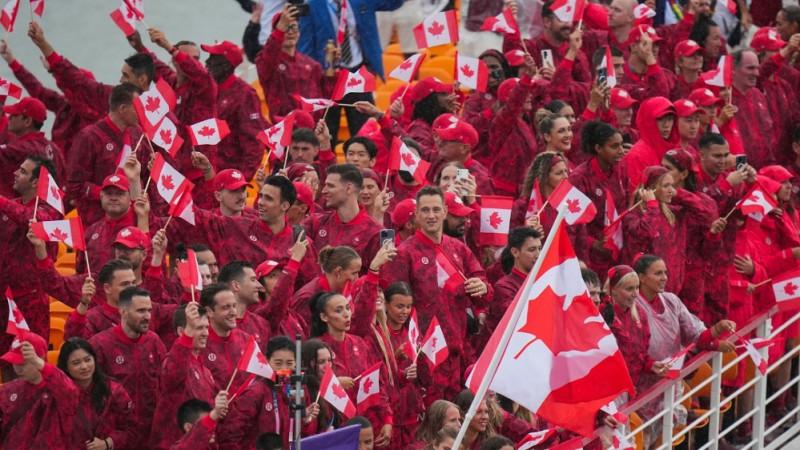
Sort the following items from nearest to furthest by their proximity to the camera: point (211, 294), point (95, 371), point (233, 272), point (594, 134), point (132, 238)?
point (95, 371) → point (211, 294) → point (233, 272) → point (132, 238) → point (594, 134)

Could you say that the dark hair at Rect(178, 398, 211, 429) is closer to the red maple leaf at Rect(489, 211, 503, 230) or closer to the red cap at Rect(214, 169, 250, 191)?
the red cap at Rect(214, 169, 250, 191)

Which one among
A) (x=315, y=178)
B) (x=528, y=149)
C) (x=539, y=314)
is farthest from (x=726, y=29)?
(x=539, y=314)

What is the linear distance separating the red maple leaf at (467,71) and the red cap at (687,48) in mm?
2335

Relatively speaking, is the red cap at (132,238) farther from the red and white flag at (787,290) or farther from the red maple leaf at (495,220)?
the red and white flag at (787,290)

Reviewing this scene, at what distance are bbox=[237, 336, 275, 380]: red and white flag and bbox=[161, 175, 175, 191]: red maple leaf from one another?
6.91 ft

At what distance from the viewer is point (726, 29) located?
55.2ft

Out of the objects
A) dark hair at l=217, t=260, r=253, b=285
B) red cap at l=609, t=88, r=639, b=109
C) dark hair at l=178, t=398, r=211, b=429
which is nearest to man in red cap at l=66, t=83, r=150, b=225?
dark hair at l=217, t=260, r=253, b=285

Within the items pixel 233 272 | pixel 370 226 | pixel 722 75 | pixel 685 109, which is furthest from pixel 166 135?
pixel 722 75

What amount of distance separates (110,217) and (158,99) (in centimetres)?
91

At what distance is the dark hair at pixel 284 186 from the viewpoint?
10875 millimetres

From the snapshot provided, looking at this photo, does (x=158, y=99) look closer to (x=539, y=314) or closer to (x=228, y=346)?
(x=228, y=346)

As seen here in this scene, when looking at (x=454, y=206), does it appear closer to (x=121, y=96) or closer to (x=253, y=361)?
(x=121, y=96)

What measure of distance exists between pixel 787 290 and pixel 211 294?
4061 mm

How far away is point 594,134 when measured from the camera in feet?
39.0
